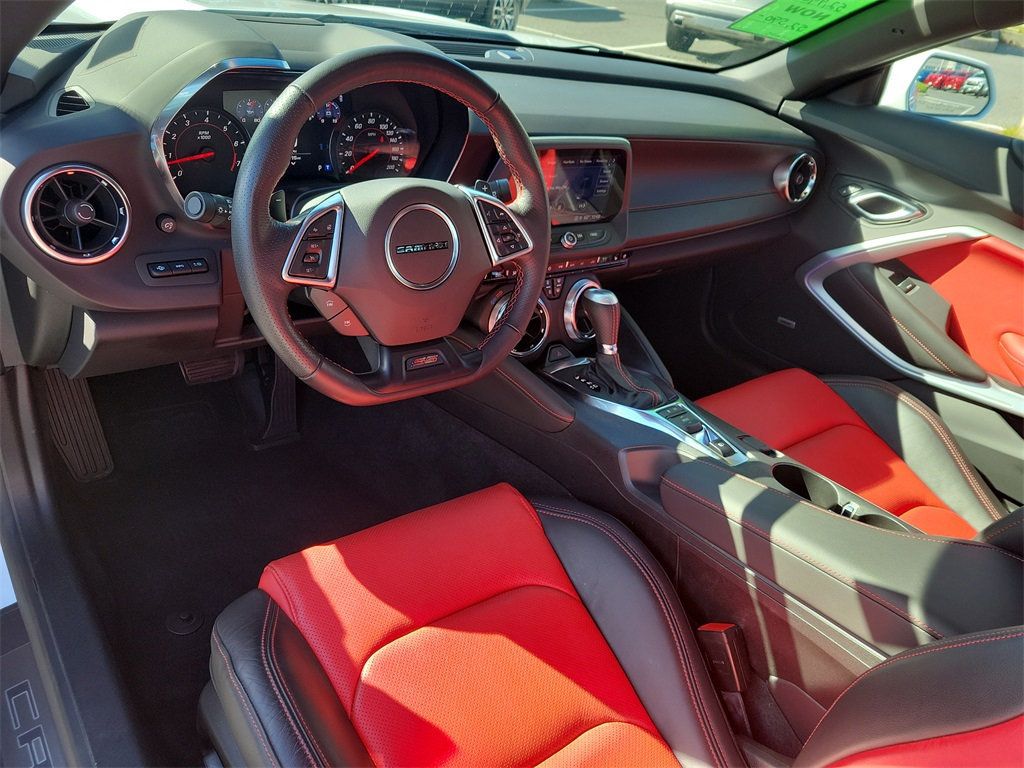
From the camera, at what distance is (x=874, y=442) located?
6.40ft

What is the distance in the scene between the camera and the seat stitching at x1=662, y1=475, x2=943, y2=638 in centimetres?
108

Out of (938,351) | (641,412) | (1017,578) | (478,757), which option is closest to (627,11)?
(938,351)

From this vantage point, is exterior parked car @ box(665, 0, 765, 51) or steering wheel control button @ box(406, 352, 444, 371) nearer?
steering wheel control button @ box(406, 352, 444, 371)

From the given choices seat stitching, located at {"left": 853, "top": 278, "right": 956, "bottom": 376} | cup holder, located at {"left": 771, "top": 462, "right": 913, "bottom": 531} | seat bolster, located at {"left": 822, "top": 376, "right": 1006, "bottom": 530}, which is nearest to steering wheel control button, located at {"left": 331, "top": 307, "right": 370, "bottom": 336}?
cup holder, located at {"left": 771, "top": 462, "right": 913, "bottom": 531}

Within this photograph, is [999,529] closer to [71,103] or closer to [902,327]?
[902,327]

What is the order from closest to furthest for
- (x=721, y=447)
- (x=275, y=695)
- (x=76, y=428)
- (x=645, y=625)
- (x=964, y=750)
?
(x=964, y=750)
(x=275, y=695)
(x=645, y=625)
(x=721, y=447)
(x=76, y=428)

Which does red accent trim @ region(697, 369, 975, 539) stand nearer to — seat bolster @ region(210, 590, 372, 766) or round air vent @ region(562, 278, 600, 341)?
round air vent @ region(562, 278, 600, 341)

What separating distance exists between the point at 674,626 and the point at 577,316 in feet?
2.77

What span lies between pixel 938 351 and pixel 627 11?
5.24 feet

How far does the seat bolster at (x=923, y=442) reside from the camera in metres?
1.85

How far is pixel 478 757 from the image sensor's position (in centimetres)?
107

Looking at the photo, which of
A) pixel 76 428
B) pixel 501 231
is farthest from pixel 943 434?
pixel 76 428

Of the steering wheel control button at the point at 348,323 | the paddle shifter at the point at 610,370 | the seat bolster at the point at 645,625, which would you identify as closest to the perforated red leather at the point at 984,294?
the paddle shifter at the point at 610,370

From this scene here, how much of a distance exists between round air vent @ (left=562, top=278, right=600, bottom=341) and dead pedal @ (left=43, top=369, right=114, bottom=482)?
3.96ft
